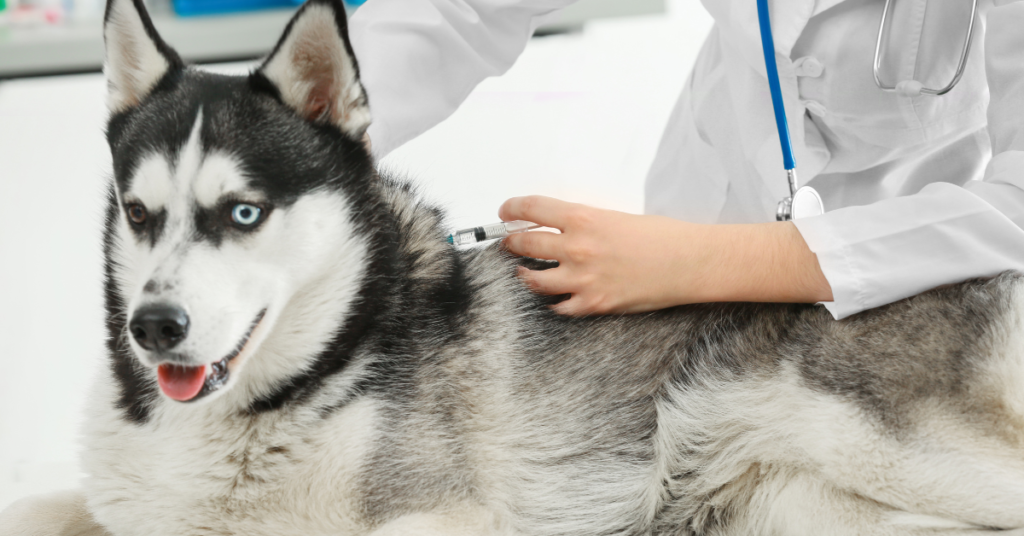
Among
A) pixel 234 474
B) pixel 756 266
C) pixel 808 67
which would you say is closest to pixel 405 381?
pixel 234 474

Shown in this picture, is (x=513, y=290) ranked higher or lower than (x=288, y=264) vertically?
lower

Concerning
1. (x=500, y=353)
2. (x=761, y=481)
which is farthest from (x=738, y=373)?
(x=500, y=353)

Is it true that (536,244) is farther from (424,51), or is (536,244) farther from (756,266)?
(424,51)

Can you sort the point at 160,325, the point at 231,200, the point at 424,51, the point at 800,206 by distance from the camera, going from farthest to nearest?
the point at 424,51
the point at 800,206
the point at 231,200
the point at 160,325

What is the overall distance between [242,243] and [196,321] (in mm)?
153

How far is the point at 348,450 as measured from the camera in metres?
1.07

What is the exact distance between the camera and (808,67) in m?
1.53

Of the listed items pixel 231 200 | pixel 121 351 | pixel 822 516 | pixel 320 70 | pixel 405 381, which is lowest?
pixel 822 516

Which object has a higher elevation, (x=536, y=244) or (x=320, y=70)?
(x=320, y=70)

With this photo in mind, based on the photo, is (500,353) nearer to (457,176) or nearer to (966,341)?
(966,341)

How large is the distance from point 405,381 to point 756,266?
654mm

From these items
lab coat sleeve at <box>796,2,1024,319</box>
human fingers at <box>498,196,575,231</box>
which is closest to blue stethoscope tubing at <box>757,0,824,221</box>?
lab coat sleeve at <box>796,2,1024,319</box>

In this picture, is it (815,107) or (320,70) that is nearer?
(320,70)

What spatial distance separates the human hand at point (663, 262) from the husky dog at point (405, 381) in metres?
0.07
